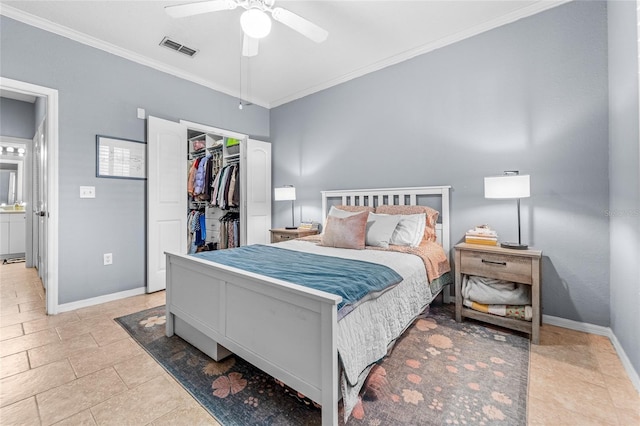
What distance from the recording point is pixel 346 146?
3.65 meters

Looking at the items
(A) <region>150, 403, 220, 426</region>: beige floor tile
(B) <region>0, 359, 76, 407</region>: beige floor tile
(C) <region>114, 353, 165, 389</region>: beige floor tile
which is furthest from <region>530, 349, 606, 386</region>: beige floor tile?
(B) <region>0, 359, 76, 407</region>: beige floor tile

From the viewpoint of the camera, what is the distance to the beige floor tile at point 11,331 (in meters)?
2.13

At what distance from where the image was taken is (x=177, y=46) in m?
2.94

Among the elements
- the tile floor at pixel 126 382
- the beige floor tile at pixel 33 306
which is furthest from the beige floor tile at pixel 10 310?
the tile floor at pixel 126 382

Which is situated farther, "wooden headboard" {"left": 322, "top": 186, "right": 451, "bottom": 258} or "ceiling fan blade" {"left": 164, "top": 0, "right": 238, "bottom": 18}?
"wooden headboard" {"left": 322, "top": 186, "right": 451, "bottom": 258}

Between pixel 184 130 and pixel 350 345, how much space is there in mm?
3380

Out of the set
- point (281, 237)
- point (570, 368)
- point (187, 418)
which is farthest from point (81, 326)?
point (570, 368)

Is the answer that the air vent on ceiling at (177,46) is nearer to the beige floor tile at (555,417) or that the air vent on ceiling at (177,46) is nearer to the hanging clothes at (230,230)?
the hanging clothes at (230,230)

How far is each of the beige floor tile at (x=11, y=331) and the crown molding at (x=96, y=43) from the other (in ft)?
8.92

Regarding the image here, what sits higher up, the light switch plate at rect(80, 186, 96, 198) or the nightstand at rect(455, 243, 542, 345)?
the light switch plate at rect(80, 186, 96, 198)

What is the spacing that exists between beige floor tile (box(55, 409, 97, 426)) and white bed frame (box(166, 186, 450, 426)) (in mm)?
624

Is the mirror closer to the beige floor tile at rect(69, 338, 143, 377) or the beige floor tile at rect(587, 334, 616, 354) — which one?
the beige floor tile at rect(69, 338, 143, 377)

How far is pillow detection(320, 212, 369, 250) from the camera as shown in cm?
249

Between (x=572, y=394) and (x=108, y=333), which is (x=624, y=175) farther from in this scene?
(x=108, y=333)
